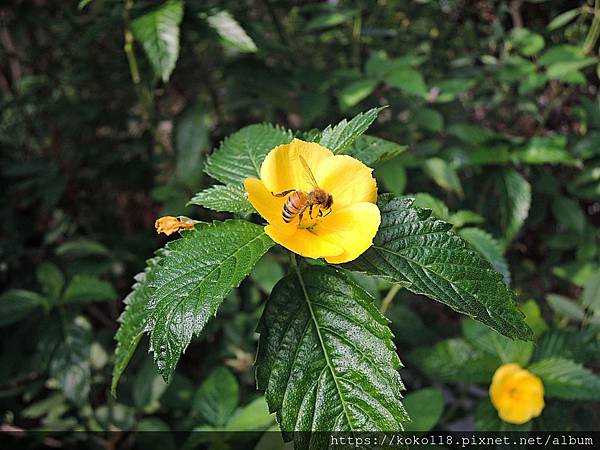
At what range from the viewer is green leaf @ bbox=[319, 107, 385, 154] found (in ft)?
1.93

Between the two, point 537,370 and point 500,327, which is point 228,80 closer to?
point 537,370

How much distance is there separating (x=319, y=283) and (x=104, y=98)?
4.13 feet

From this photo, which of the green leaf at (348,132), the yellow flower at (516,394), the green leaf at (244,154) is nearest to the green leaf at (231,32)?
the green leaf at (244,154)

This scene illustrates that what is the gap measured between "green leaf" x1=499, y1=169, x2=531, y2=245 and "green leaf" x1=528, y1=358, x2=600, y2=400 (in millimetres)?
364

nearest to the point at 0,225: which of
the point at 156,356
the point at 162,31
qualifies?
the point at 162,31

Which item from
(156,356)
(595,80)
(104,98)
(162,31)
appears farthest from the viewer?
(595,80)

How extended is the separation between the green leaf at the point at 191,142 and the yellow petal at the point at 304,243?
2.53ft

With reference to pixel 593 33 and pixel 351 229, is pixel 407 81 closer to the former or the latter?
pixel 593 33

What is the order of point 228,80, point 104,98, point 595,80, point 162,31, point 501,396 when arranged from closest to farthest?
1. point 501,396
2. point 162,31
3. point 228,80
4. point 104,98
5. point 595,80

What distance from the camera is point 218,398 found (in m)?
0.99

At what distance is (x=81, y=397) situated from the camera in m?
1.08

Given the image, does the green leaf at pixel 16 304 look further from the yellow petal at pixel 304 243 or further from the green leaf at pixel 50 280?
the yellow petal at pixel 304 243

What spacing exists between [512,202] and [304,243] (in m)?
0.88

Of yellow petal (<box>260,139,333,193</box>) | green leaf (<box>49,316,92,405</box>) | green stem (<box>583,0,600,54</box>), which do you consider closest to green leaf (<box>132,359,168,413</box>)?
green leaf (<box>49,316,92,405</box>)
